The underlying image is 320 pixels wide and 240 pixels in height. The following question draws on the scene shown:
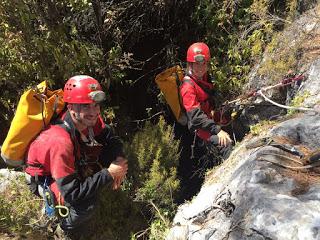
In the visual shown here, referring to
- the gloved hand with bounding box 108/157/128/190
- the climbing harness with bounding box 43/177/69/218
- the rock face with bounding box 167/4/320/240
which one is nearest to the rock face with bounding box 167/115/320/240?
the rock face with bounding box 167/4/320/240

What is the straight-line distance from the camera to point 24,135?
14.5ft

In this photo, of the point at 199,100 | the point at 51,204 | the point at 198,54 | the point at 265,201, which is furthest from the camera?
the point at 199,100

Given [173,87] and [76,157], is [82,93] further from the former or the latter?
[173,87]

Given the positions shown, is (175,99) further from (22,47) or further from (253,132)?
(22,47)

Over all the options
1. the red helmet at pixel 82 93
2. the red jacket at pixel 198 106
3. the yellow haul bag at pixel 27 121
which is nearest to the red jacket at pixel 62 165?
the yellow haul bag at pixel 27 121

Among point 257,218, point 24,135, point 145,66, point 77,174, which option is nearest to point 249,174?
point 257,218

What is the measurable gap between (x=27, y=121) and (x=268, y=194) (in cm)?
259

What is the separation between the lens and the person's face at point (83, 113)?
4.29m

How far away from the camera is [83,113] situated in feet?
14.1

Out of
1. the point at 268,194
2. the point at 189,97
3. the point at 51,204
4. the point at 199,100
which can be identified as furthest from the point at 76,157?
the point at 199,100

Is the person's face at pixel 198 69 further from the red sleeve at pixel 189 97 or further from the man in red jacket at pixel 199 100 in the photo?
the red sleeve at pixel 189 97

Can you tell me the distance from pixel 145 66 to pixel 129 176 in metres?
2.95

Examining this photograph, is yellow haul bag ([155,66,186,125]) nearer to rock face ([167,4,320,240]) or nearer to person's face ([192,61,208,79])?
person's face ([192,61,208,79])

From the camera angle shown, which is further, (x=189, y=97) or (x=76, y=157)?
(x=189, y=97)
